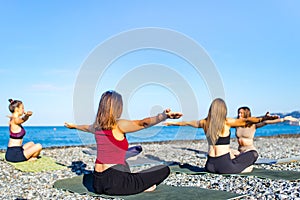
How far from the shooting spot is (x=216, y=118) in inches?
228

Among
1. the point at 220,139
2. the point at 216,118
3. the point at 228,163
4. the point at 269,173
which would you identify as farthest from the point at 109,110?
the point at 269,173

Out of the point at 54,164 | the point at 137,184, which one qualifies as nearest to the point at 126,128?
the point at 137,184

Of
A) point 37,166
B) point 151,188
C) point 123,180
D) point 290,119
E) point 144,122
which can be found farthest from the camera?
point 37,166

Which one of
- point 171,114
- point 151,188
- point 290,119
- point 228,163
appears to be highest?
point 171,114

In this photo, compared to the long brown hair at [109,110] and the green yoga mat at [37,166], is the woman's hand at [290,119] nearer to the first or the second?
the long brown hair at [109,110]

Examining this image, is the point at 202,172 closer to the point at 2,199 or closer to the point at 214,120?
the point at 214,120

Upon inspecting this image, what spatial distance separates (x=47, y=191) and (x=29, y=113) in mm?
2571

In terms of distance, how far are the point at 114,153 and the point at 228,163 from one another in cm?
257

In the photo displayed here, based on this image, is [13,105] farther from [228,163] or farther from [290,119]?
[290,119]

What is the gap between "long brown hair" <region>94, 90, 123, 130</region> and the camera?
4.24 m

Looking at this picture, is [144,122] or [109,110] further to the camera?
[109,110]

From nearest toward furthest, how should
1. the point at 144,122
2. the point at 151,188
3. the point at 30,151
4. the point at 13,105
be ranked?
the point at 144,122 → the point at 151,188 → the point at 13,105 → the point at 30,151

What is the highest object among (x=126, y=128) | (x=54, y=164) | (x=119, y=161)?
(x=126, y=128)

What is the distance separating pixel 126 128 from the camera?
419cm
